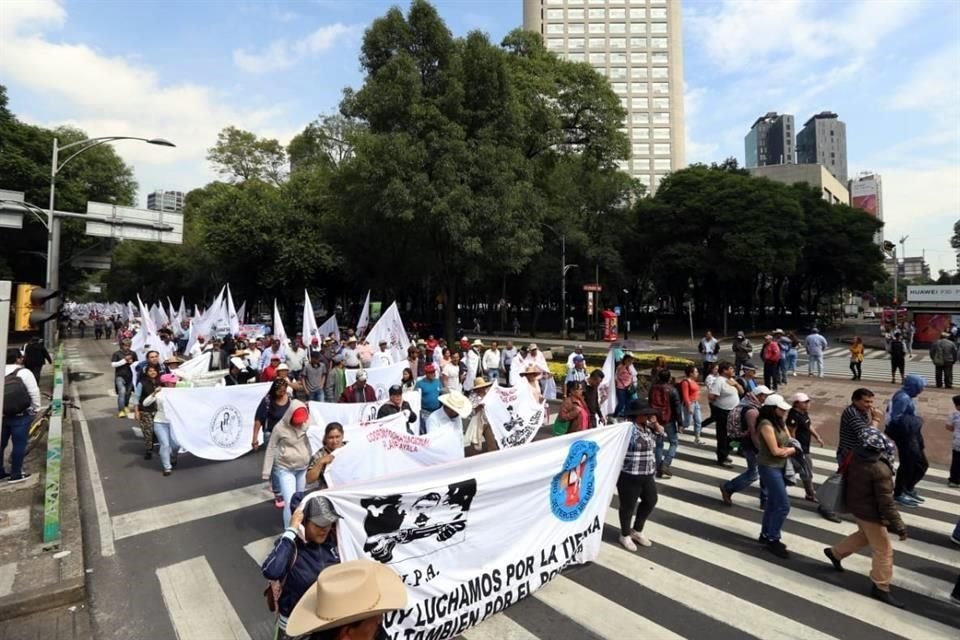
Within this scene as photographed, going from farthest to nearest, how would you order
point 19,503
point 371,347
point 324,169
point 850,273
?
point 850,273
point 324,169
point 371,347
point 19,503

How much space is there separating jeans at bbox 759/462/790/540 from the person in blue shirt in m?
4.44

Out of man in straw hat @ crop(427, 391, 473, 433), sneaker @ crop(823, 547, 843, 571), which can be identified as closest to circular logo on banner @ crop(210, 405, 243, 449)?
man in straw hat @ crop(427, 391, 473, 433)

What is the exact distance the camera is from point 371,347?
16.5 metres

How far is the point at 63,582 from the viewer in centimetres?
504

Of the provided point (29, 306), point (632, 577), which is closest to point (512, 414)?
point (632, 577)

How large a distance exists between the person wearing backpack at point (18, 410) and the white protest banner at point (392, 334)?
32.5 feet

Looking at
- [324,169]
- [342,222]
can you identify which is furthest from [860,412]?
[324,169]

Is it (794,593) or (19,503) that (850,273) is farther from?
(19,503)

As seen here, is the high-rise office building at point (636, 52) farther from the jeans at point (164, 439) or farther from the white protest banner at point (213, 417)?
the jeans at point (164, 439)

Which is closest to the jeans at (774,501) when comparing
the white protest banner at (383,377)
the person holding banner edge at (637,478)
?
the person holding banner edge at (637,478)

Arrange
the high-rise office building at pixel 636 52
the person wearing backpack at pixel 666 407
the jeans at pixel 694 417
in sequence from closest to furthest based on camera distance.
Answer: the person wearing backpack at pixel 666 407 → the jeans at pixel 694 417 → the high-rise office building at pixel 636 52

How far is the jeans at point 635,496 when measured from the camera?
19.1 feet

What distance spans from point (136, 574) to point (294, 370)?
8695 mm

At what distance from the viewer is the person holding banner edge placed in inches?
227
